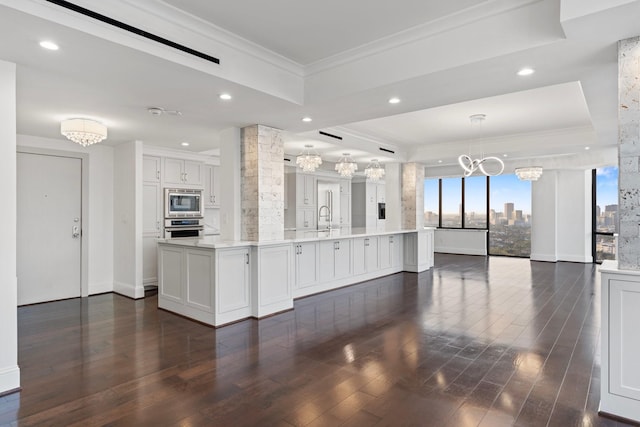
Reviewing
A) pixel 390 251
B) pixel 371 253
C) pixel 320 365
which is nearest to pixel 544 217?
pixel 390 251

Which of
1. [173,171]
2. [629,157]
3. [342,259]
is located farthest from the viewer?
[173,171]

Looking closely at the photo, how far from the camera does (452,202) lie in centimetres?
1187

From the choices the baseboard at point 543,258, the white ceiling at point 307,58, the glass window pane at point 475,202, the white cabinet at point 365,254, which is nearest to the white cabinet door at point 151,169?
the white ceiling at point 307,58

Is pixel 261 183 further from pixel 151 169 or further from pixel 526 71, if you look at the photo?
pixel 526 71

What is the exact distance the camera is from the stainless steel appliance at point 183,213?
253 inches

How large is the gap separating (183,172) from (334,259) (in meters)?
3.25

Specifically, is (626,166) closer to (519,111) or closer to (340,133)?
(519,111)

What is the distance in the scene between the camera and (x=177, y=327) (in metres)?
4.14

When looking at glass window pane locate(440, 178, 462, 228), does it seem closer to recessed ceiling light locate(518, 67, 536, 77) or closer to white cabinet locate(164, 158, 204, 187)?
white cabinet locate(164, 158, 204, 187)

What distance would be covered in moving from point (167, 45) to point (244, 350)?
8.79ft

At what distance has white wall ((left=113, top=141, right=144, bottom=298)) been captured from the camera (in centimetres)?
570

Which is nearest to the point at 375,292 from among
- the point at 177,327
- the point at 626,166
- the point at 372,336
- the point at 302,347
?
the point at 372,336

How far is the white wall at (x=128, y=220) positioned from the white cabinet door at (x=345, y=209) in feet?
20.0

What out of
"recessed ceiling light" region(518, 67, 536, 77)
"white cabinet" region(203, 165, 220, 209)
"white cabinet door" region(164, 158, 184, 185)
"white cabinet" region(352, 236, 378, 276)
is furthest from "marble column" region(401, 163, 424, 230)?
"recessed ceiling light" region(518, 67, 536, 77)
